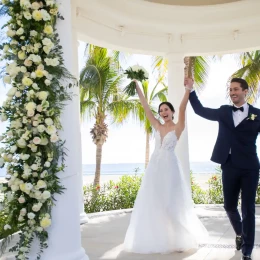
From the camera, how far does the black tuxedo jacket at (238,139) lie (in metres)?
7.18

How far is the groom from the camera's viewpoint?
7156 millimetres

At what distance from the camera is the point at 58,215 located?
6258 millimetres

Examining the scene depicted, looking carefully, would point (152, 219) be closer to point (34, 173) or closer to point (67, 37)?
point (34, 173)

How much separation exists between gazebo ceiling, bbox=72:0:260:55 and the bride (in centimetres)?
370

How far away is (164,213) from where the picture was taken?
330 inches

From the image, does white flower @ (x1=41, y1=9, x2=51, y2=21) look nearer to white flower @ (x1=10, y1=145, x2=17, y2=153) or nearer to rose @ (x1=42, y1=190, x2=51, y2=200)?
white flower @ (x1=10, y1=145, x2=17, y2=153)

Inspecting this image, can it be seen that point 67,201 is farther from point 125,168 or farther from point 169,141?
point 125,168

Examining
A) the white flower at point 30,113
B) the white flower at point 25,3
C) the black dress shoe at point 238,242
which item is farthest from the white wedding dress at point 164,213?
the white flower at point 25,3

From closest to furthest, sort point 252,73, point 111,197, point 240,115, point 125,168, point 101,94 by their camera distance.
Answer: point 240,115, point 111,197, point 252,73, point 101,94, point 125,168

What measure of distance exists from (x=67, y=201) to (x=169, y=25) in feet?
26.4

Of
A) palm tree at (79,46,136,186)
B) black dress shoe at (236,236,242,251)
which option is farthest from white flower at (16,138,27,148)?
palm tree at (79,46,136,186)

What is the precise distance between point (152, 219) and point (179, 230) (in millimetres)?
566

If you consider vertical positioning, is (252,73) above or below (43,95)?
above

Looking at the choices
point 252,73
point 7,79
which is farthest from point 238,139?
point 252,73
